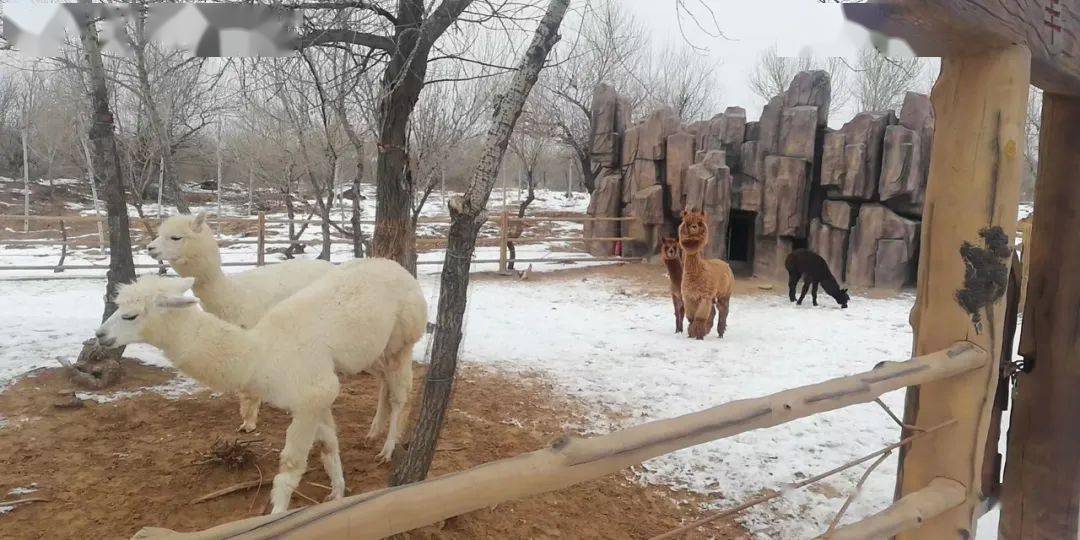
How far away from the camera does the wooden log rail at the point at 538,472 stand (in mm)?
1053

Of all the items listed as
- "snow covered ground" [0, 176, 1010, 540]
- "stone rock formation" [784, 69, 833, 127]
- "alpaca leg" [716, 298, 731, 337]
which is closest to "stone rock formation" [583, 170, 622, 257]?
"snow covered ground" [0, 176, 1010, 540]

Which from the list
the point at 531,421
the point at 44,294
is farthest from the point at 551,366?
the point at 44,294

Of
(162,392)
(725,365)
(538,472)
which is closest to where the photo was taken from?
(538,472)

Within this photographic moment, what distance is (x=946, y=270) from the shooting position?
227cm

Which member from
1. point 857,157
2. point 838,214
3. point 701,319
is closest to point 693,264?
point 701,319

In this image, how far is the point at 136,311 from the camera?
2.75 m

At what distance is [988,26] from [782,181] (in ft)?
37.5

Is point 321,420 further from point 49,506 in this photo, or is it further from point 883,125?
point 883,125

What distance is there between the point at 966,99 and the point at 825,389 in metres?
1.31

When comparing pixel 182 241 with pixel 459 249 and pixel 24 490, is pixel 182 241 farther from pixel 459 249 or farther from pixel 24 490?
pixel 459 249

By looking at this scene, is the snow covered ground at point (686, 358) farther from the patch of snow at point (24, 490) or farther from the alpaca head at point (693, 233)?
the patch of snow at point (24, 490)

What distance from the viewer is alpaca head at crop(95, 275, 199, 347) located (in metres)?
2.75

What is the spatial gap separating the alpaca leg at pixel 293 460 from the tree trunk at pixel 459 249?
476 mm

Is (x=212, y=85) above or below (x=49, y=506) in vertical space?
above
